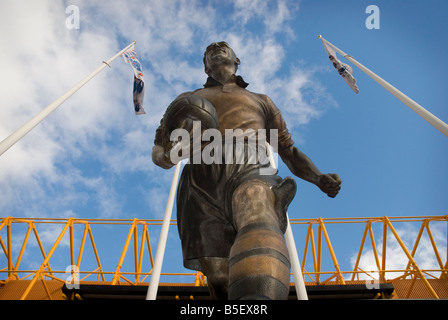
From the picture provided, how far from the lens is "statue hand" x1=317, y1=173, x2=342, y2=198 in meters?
2.61

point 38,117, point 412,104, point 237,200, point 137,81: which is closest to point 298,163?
point 237,200

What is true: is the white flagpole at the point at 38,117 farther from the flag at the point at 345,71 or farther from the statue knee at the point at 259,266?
the flag at the point at 345,71

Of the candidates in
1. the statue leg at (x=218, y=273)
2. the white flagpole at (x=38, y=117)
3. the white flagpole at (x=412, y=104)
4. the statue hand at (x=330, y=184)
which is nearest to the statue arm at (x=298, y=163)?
the statue hand at (x=330, y=184)

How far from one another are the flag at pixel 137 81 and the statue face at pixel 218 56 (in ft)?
14.6

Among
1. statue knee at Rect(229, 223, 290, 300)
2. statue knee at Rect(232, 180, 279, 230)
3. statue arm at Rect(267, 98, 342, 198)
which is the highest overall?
statue arm at Rect(267, 98, 342, 198)

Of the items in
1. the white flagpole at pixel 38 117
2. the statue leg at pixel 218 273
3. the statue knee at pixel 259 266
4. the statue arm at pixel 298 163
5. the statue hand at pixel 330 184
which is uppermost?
the white flagpole at pixel 38 117

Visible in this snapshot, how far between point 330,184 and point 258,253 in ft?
4.31

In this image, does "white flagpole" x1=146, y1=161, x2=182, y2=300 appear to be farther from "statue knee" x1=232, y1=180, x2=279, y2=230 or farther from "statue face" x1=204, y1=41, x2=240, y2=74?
"statue face" x1=204, y1=41, x2=240, y2=74

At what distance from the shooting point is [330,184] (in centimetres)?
263

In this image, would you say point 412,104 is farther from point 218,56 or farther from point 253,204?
point 253,204

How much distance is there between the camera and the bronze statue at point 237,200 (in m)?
1.51

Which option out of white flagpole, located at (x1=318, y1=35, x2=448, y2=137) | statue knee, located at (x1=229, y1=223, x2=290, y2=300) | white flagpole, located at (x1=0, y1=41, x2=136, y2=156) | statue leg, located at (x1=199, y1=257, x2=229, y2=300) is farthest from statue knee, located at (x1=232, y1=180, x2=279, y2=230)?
white flagpole, located at (x1=318, y1=35, x2=448, y2=137)
